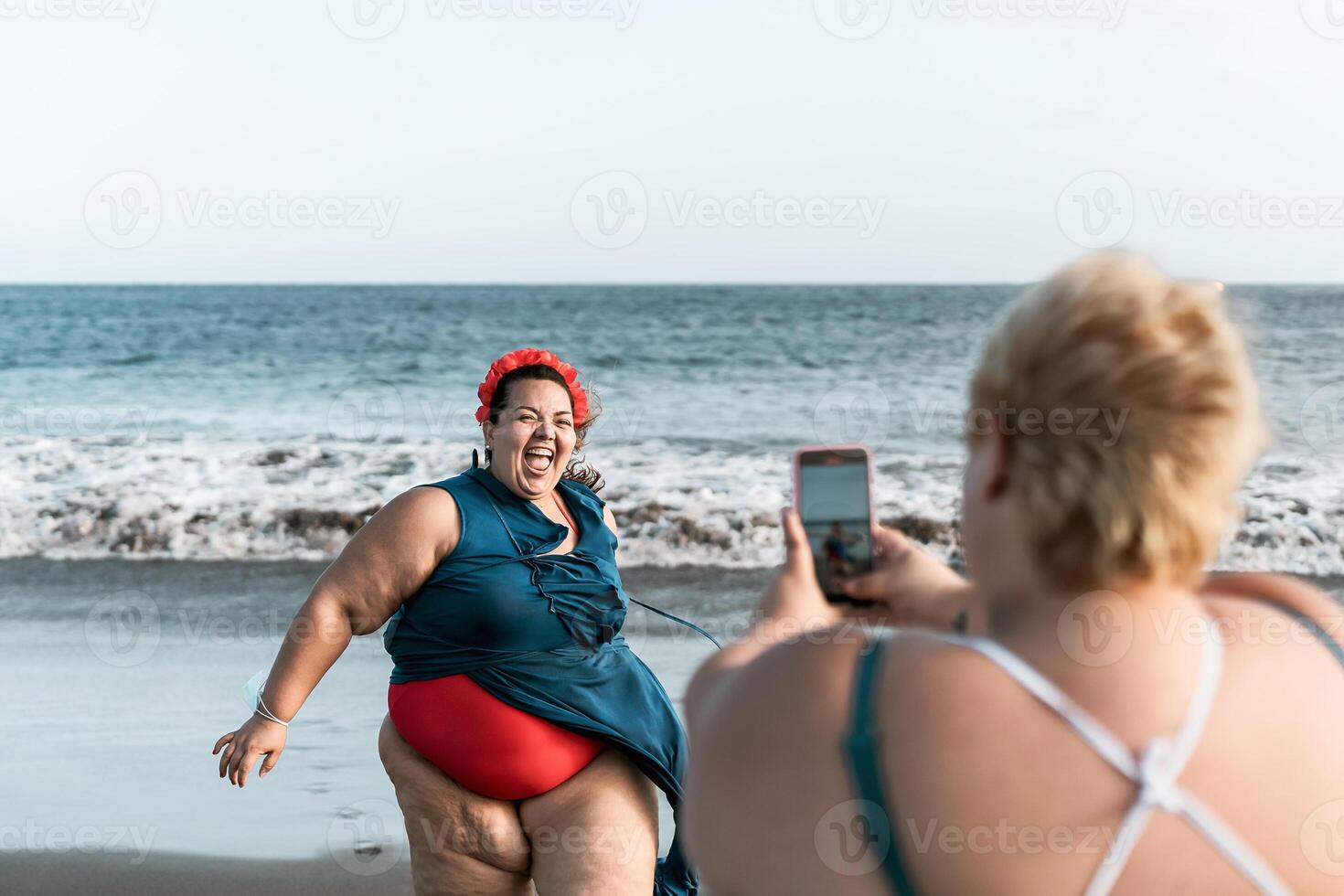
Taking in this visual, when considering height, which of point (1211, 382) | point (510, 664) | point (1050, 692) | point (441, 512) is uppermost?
point (1211, 382)

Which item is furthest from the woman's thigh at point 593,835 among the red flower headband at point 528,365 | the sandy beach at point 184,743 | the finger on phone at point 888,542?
the finger on phone at point 888,542

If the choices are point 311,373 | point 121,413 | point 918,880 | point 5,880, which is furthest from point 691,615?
point 311,373

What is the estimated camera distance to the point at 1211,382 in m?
1.22

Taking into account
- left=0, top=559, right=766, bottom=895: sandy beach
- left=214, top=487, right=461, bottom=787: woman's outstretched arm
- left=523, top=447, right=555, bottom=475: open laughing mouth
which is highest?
left=523, top=447, right=555, bottom=475: open laughing mouth

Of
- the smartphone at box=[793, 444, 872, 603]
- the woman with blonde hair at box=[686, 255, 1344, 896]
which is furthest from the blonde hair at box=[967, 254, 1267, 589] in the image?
the smartphone at box=[793, 444, 872, 603]

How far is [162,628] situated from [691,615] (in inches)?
121

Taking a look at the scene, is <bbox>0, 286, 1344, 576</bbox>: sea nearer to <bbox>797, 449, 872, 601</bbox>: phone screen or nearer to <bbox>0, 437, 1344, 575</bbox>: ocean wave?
<bbox>0, 437, 1344, 575</bbox>: ocean wave

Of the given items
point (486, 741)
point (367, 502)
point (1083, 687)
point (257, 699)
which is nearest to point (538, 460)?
point (486, 741)

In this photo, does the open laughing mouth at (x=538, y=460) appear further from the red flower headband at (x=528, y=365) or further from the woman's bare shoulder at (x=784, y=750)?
the woman's bare shoulder at (x=784, y=750)

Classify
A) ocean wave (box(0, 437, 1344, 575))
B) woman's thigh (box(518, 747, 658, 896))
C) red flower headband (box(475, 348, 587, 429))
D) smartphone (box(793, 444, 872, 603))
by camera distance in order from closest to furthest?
smartphone (box(793, 444, 872, 603)) < woman's thigh (box(518, 747, 658, 896)) < red flower headband (box(475, 348, 587, 429)) < ocean wave (box(0, 437, 1344, 575))

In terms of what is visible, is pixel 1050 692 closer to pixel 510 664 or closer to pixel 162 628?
pixel 510 664

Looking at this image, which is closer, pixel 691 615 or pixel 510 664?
pixel 510 664

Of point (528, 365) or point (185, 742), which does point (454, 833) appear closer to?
point (528, 365)

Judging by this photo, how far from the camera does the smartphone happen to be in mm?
1678
